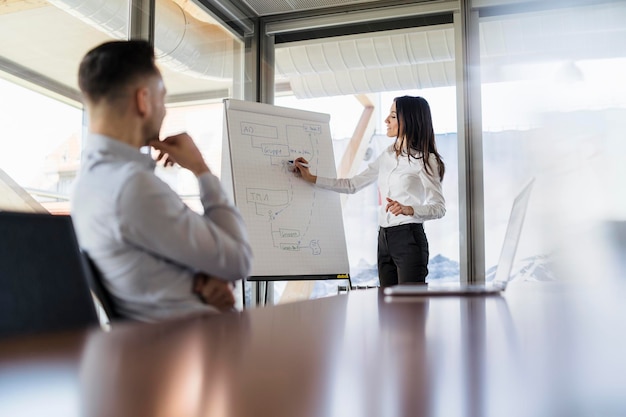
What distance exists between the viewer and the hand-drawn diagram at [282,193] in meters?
3.49

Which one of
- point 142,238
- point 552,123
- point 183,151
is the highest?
point 552,123

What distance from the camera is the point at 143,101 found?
4.79 feet

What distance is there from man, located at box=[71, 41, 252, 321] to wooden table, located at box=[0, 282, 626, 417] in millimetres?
544

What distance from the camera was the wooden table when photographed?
0.31m

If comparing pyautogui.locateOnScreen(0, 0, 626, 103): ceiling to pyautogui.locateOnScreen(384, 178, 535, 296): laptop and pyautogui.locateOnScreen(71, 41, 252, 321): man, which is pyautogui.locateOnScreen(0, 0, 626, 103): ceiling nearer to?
pyautogui.locateOnScreen(71, 41, 252, 321): man

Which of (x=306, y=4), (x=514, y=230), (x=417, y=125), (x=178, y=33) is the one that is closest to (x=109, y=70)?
(x=514, y=230)

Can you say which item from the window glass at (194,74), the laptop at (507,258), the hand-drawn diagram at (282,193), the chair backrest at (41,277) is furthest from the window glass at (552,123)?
the chair backrest at (41,277)

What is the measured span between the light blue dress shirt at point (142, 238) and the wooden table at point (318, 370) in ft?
1.75

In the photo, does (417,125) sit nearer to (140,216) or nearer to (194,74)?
(194,74)

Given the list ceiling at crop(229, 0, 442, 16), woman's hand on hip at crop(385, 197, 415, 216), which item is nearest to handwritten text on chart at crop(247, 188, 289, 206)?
woman's hand on hip at crop(385, 197, 415, 216)

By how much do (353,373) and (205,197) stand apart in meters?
1.12

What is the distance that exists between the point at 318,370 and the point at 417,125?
9.81 feet

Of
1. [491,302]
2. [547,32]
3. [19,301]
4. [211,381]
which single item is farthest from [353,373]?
[547,32]

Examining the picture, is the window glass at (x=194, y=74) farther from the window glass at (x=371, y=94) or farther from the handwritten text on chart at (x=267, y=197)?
the window glass at (x=371, y=94)
